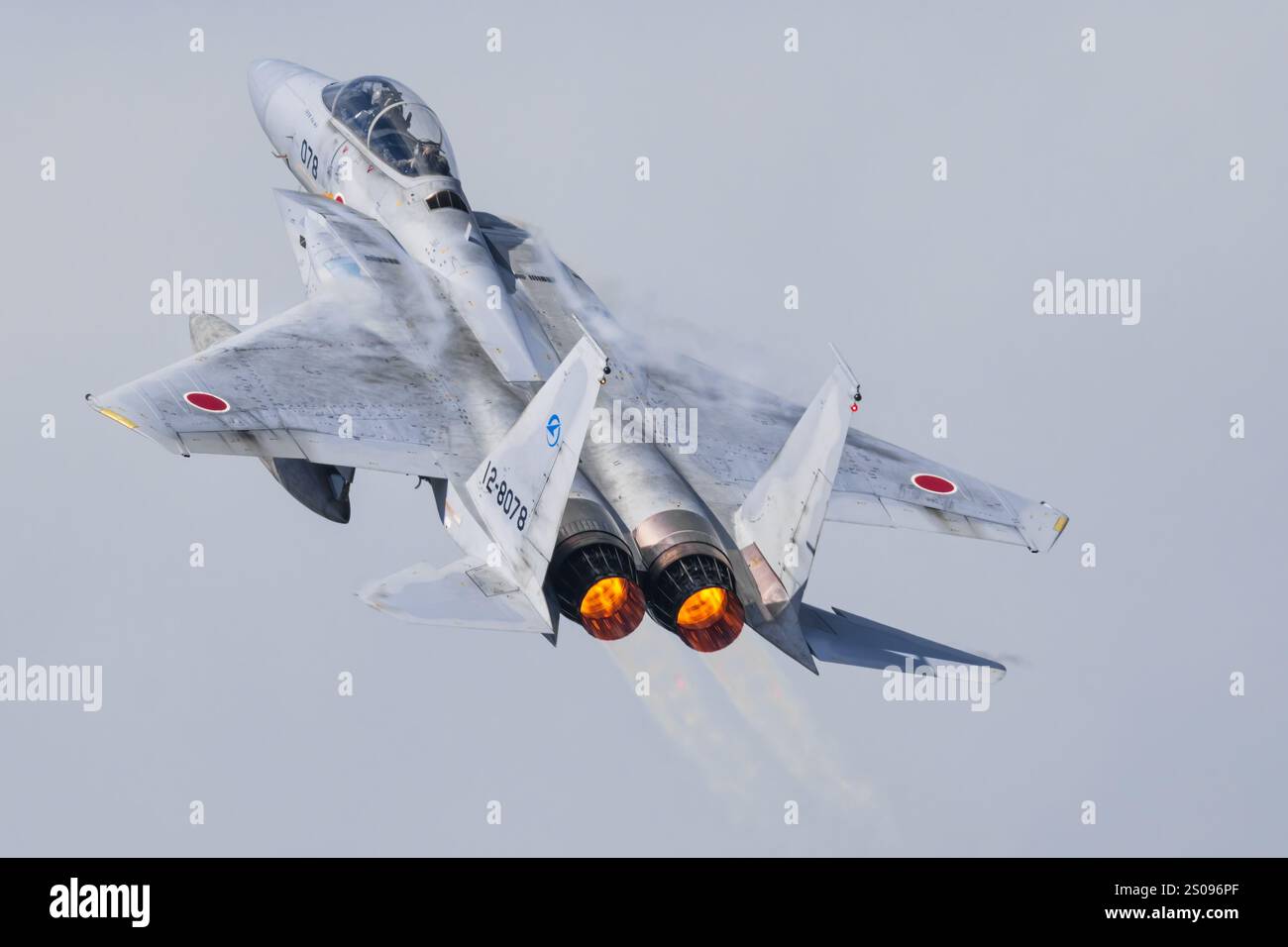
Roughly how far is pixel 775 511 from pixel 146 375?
8071 mm

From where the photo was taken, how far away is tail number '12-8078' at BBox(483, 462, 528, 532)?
1123 inches

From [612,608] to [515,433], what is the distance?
239cm

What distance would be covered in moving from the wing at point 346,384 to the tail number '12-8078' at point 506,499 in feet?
7.33

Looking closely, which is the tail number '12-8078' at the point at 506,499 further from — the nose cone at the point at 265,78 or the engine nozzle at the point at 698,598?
the nose cone at the point at 265,78

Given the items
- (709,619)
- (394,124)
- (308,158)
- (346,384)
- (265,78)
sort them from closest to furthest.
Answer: (709,619), (346,384), (394,124), (308,158), (265,78)

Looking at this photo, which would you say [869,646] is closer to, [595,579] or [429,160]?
[595,579]

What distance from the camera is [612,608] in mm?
28984

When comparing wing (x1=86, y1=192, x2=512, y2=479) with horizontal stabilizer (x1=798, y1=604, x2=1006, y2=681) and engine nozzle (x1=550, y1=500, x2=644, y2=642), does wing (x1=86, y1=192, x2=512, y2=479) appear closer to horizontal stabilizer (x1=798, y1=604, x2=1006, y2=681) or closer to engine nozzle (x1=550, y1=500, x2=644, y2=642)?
engine nozzle (x1=550, y1=500, x2=644, y2=642)

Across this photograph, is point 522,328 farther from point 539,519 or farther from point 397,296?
point 539,519

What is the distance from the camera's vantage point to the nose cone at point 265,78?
39.9m

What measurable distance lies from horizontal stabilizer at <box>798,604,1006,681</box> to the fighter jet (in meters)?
0.04

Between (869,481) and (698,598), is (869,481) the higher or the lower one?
the higher one

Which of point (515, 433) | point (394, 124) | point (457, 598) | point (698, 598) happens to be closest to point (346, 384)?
point (515, 433)

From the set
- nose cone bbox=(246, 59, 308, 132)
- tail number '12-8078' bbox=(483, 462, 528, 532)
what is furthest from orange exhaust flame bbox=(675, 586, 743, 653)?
nose cone bbox=(246, 59, 308, 132)
